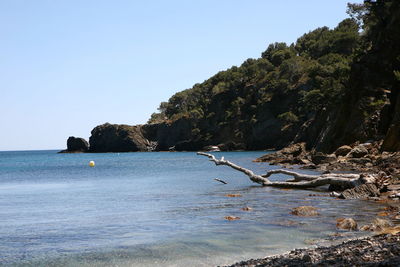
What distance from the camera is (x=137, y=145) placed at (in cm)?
18850

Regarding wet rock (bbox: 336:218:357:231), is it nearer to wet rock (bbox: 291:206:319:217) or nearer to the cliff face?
wet rock (bbox: 291:206:319:217)

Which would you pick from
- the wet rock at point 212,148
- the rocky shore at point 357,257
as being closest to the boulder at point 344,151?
the rocky shore at point 357,257

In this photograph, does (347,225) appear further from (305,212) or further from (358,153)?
(358,153)

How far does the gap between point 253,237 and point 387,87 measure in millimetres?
47689

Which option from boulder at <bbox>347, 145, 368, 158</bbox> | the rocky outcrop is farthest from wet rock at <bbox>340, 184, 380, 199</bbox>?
the rocky outcrop

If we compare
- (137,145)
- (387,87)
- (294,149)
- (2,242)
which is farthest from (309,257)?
(137,145)

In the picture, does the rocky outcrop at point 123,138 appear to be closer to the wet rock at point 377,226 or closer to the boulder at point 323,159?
the boulder at point 323,159

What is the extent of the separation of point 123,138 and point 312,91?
373ft

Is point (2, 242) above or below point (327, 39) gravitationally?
below

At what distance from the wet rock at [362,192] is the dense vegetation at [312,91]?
27572mm

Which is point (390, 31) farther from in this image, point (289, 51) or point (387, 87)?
point (289, 51)

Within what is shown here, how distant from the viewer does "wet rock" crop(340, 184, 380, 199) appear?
2319 cm

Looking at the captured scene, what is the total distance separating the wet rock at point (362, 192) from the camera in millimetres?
23188

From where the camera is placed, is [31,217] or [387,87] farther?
[387,87]
